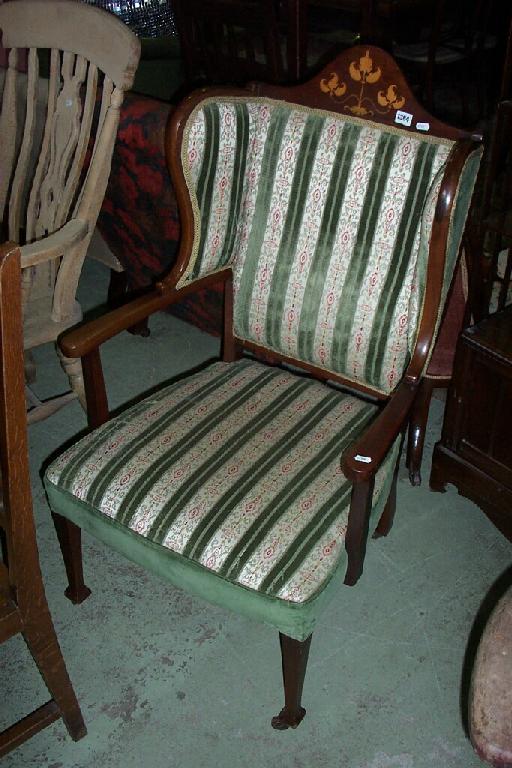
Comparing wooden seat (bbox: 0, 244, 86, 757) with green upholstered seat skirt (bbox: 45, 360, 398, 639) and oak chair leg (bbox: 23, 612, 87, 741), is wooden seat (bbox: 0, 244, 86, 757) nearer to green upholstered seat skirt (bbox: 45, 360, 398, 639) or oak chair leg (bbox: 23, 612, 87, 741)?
oak chair leg (bbox: 23, 612, 87, 741)

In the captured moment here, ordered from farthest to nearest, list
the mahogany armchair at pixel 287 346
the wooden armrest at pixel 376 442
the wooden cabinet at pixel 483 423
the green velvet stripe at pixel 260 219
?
the wooden cabinet at pixel 483 423, the green velvet stripe at pixel 260 219, the mahogany armchair at pixel 287 346, the wooden armrest at pixel 376 442

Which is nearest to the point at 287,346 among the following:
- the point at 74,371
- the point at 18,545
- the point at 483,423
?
the point at 483,423

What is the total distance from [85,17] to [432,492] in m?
1.63

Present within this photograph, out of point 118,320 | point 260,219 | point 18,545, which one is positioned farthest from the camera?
point 260,219

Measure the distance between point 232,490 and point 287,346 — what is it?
46cm

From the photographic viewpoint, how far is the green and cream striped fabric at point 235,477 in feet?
4.64

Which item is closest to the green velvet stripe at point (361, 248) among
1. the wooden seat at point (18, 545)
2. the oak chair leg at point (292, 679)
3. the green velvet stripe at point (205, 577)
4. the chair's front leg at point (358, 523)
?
the green velvet stripe at point (205, 577)

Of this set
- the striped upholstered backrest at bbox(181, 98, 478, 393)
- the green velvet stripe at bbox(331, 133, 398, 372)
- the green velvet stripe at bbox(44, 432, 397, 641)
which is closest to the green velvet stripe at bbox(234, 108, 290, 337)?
the striped upholstered backrest at bbox(181, 98, 478, 393)

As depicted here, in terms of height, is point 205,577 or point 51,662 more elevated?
point 205,577

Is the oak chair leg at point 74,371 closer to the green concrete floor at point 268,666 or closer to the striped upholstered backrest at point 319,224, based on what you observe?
the green concrete floor at point 268,666

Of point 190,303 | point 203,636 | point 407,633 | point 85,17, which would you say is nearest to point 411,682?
point 407,633

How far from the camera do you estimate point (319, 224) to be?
170 cm

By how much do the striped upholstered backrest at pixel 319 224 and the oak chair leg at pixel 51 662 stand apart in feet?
2.70

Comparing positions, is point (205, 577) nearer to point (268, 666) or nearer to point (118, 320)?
point (268, 666)
